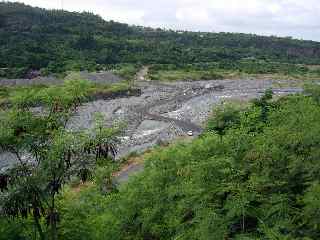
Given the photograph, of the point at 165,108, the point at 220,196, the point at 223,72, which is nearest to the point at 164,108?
the point at 165,108

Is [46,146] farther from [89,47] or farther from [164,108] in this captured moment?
[89,47]

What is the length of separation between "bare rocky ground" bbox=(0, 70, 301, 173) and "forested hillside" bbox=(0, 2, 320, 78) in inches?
644

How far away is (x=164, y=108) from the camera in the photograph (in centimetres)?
7375

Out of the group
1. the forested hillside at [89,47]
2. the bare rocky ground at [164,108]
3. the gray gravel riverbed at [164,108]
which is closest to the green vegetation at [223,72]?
the bare rocky ground at [164,108]

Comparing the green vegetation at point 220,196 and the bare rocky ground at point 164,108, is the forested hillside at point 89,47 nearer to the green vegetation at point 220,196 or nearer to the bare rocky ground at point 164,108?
the bare rocky ground at point 164,108

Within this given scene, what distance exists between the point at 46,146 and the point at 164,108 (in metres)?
58.6

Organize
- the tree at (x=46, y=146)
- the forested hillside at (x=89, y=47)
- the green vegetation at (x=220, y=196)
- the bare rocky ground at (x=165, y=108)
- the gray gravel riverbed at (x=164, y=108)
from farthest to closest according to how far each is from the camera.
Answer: the forested hillside at (x=89, y=47) < the bare rocky ground at (x=165, y=108) < the gray gravel riverbed at (x=164, y=108) < the green vegetation at (x=220, y=196) < the tree at (x=46, y=146)

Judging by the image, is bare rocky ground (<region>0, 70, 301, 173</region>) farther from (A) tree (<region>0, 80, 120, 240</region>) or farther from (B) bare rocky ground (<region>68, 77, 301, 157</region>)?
(A) tree (<region>0, 80, 120, 240</region>)

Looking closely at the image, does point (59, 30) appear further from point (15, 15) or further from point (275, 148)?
point (275, 148)

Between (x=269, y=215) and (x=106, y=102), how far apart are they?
205 feet

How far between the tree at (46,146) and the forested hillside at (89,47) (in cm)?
7548

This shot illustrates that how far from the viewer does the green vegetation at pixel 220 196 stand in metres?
16.4

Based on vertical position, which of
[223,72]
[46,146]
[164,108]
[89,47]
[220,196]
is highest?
[46,146]

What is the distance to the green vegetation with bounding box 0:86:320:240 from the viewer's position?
53.7 ft
